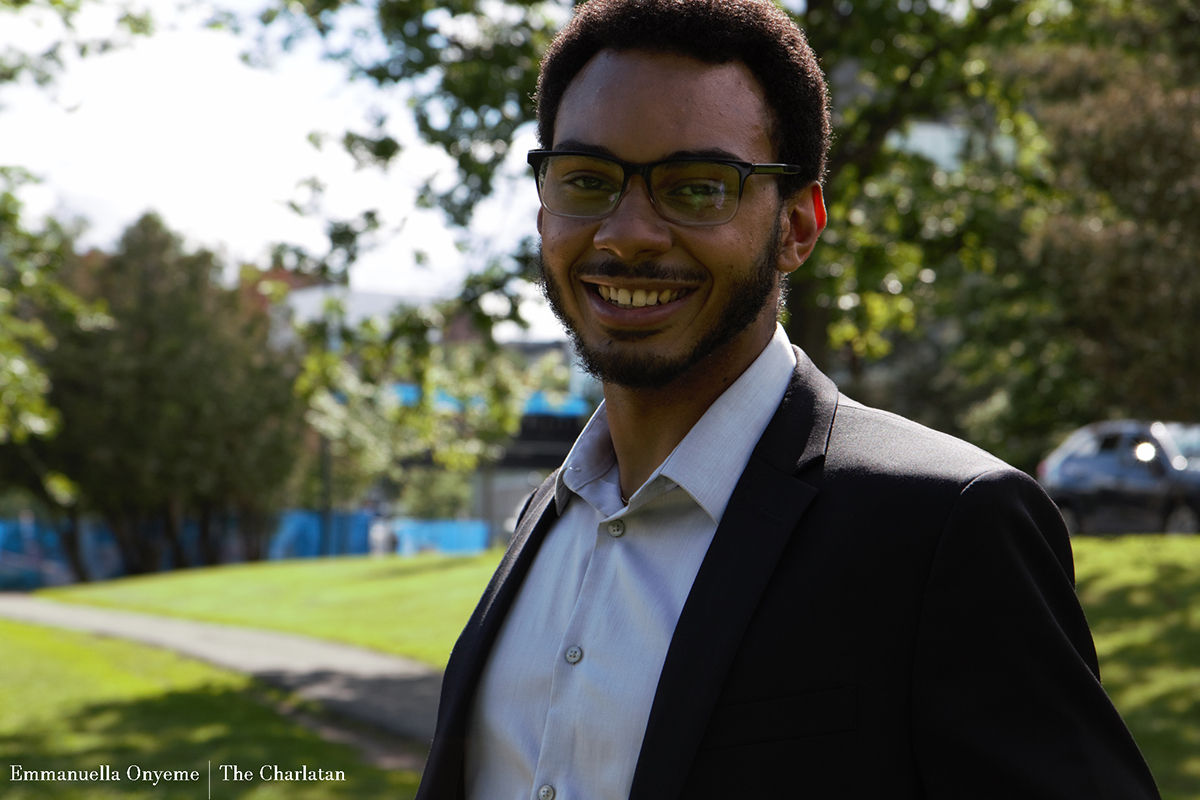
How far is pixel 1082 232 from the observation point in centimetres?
1077

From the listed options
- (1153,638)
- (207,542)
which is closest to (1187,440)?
(1153,638)

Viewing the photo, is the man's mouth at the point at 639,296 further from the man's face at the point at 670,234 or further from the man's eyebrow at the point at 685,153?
the man's eyebrow at the point at 685,153

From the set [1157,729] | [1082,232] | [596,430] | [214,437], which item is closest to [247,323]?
[214,437]

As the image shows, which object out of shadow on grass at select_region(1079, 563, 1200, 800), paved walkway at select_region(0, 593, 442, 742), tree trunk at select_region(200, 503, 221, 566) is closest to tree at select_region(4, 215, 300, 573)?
tree trunk at select_region(200, 503, 221, 566)

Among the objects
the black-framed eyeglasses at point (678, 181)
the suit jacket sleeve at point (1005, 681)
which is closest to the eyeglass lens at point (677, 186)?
the black-framed eyeglasses at point (678, 181)

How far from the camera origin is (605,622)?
185 centimetres

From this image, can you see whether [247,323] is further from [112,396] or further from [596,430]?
[596,430]

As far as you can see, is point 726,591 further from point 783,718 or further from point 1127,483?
point 1127,483

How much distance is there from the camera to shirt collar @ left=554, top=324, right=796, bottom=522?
187 centimetres

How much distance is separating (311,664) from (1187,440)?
14.5m

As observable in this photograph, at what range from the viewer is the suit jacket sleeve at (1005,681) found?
4.70 ft

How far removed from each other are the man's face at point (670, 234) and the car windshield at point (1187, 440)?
18876 mm

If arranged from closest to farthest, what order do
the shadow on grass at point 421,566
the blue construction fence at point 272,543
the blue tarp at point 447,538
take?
the shadow on grass at point 421,566 < the blue construction fence at point 272,543 < the blue tarp at point 447,538

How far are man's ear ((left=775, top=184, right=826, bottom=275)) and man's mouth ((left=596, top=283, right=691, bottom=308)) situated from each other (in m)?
0.23
